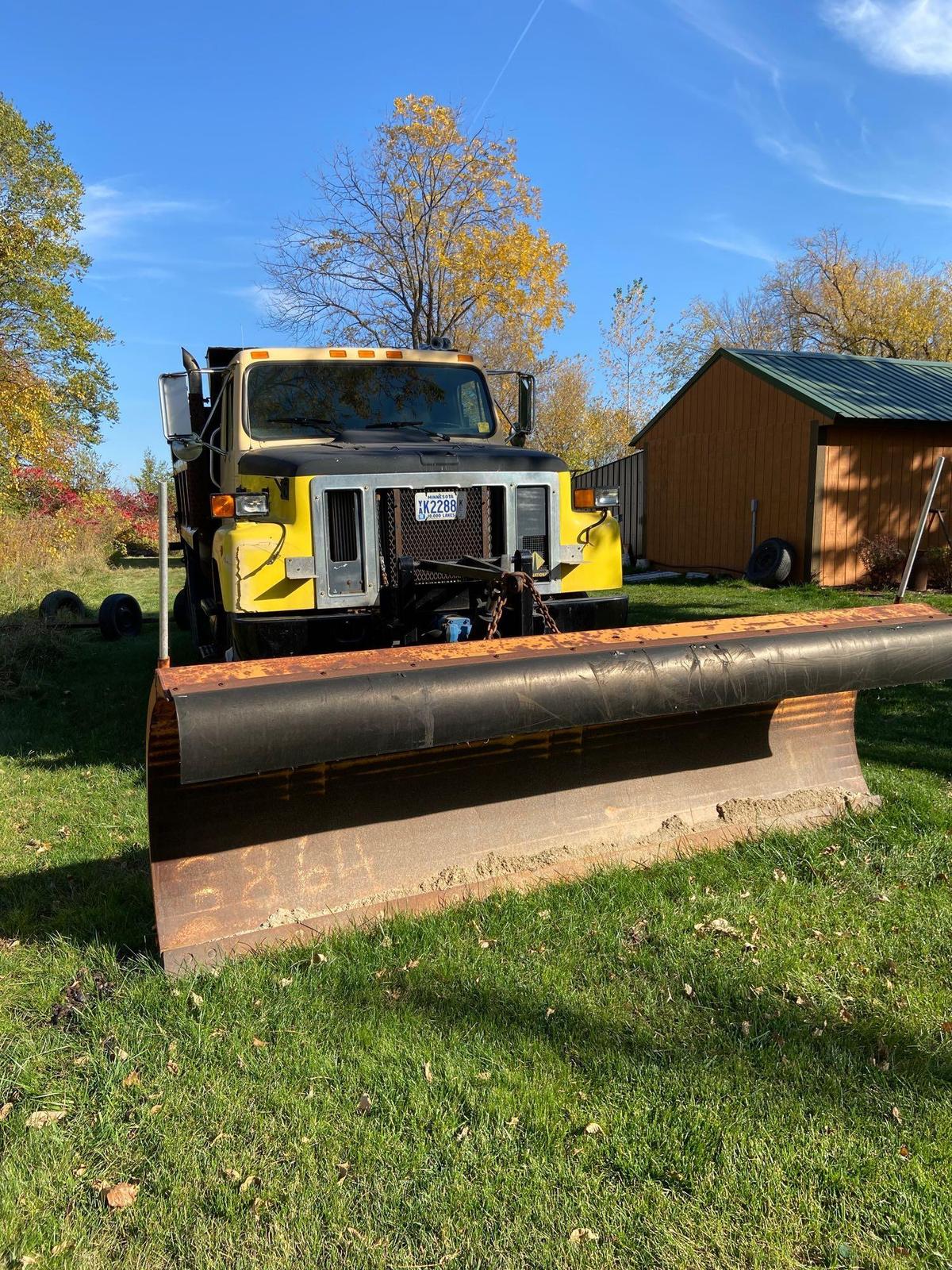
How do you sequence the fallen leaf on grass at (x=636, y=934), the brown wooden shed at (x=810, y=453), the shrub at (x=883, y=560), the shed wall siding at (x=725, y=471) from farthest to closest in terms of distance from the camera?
the shed wall siding at (x=725, y=471), the brown wooden shed at (x=810, y=453), the shrub at (x=883, y=560), the fallen leaf on grass at (x=636, y=934)

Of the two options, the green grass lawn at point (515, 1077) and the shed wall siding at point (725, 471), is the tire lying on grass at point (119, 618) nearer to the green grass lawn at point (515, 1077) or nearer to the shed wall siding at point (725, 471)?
the green grass lawn at point (515, 1077)

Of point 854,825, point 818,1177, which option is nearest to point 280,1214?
point 818,1177

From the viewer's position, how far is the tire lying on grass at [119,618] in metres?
10.1

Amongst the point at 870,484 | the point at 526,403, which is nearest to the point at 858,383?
the point at 870,484

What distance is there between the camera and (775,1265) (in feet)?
6.22

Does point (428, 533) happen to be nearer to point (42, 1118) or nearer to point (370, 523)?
point (370, 523)

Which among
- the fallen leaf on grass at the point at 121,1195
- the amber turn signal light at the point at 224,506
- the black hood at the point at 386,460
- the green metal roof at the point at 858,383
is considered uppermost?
the green metal roof at the point at 858,383

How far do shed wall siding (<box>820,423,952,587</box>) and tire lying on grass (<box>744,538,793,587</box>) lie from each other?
1.87 feet

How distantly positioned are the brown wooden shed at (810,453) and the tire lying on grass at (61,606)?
1108 centimetres

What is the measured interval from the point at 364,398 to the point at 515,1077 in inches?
169

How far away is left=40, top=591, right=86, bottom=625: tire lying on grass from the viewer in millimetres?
10820

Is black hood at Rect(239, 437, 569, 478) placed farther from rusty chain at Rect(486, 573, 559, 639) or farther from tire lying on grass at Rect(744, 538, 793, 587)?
tire lying on grass at Rect(744, 538, 793, 587)

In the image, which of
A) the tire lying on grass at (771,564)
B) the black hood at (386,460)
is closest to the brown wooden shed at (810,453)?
the tire lying on grass at (771,564)

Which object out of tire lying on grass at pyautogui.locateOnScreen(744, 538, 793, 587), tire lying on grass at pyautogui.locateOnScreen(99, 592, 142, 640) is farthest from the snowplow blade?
tire lying on grass at pyautogui.locateOnScreen(744, 538, 793, 587)
